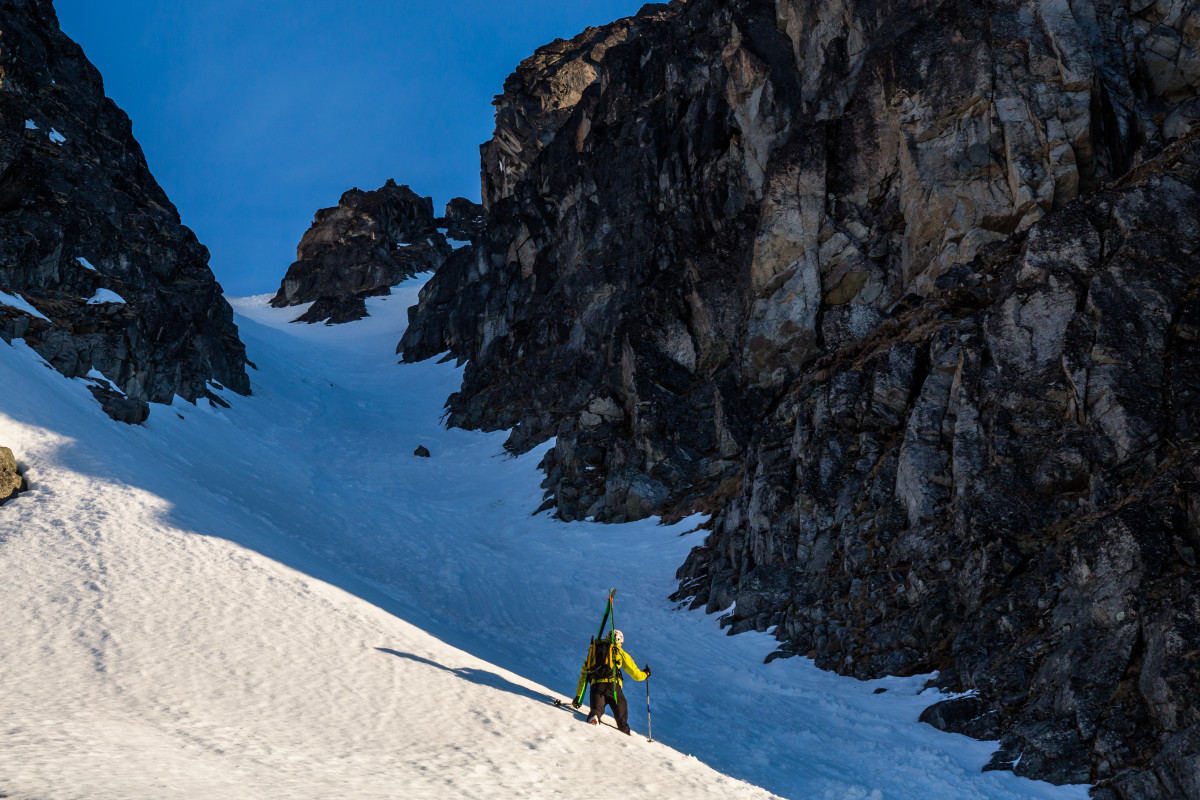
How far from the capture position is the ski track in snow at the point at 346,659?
11062mm

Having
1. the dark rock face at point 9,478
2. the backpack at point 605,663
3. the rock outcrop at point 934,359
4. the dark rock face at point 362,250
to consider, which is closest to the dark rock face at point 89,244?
the dark rock face at point 9,478

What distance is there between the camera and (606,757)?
12.3 meters

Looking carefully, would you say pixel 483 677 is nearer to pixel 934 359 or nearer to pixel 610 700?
pixel 610 700

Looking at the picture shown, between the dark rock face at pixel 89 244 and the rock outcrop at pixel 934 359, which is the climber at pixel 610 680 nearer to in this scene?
the rock outcrop at pixel 934 359

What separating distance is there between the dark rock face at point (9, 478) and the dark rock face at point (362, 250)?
91.0 metres

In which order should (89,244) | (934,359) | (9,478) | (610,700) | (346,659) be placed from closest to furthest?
(610,700) < (346,659) < (934,359) < (9,478) < (89,244)

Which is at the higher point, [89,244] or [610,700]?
[89,244]

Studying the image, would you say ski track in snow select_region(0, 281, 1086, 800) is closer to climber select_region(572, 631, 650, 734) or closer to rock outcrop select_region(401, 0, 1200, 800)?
climber select_region(572, 631, 650, 734)

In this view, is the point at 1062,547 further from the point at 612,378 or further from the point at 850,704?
the point at 612,378

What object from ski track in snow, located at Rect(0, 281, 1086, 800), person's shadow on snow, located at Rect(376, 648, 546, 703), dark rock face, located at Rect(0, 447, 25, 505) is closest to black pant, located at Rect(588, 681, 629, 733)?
ski track in snow, located at Rect(0, 281, 1086, 800)

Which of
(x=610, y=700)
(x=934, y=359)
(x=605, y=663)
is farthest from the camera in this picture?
(x=934, y=359)

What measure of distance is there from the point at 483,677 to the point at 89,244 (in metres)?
43.2

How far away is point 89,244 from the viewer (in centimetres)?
4572

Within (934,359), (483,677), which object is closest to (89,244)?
(483,677)
